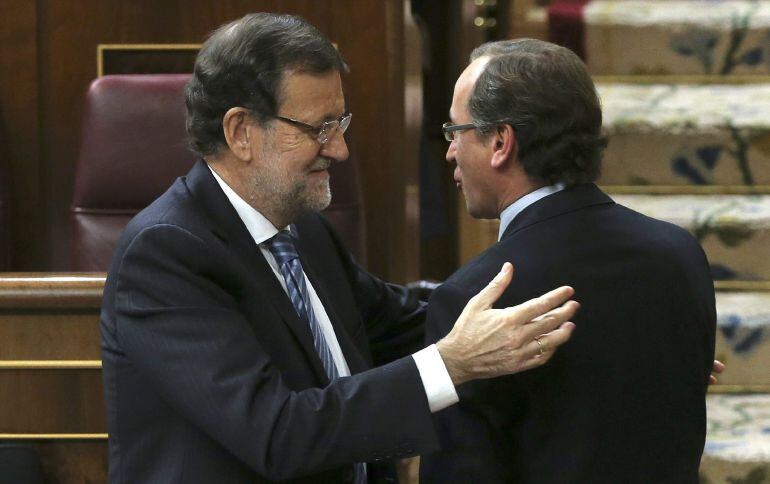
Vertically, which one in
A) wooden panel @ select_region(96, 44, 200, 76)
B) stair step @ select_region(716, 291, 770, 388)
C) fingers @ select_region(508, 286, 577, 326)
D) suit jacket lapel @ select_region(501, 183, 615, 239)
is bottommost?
stair step @ select_region(716, 291, 770, 388)

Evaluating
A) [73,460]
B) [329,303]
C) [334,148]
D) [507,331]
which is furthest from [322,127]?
[73,460]

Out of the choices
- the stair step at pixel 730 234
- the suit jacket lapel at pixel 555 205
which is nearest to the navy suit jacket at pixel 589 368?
the suit jacket lapel at pixel 555 205

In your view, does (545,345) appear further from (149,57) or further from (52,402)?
(149,57)

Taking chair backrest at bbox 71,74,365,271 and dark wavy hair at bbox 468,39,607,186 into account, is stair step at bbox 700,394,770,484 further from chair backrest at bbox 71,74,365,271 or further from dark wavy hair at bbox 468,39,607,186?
dark wavy hair at bbox 468,39,607,186

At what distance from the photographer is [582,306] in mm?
1331

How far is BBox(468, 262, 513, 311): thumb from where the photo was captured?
1279 millimetres

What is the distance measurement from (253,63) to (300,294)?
0.95 ft

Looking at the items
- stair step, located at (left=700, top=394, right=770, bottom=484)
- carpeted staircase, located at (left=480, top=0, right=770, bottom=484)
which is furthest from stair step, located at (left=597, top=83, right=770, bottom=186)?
stair step, located at (left=700, top=394, right=770, bottom=484)

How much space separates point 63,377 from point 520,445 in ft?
2.64

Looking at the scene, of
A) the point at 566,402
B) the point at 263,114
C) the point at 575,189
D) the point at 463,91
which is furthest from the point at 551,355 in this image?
the point at 263,114

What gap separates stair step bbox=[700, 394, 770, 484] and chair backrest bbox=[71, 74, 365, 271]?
752 mm

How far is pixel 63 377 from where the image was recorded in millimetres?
1871

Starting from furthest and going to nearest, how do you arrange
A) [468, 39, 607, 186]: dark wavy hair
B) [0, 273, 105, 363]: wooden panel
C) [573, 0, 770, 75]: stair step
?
[573, 0, 770, 75]: stair step < [0, 273, 105, 363]: wooden panel < [468, 39, 607, 186]: dark wavy hair

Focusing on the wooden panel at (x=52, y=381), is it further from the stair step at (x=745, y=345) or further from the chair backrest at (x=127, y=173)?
the stair step at (x=745, y=345)
